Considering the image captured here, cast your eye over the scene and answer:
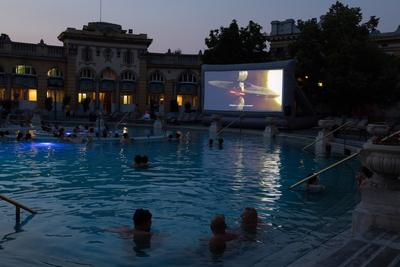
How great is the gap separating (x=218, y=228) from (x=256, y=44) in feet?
173

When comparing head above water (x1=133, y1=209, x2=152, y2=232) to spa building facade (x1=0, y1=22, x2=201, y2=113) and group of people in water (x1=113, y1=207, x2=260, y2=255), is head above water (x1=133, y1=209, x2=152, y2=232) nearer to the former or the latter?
group of people in water (x1=113, y1=207, x2=260, y2=255)

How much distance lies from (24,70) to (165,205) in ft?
176

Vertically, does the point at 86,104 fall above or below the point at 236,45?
below

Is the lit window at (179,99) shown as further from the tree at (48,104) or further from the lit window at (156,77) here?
the tree at (48,104)

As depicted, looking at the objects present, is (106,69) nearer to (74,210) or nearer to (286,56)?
(286,56)

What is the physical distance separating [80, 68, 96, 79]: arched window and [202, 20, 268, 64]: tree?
52.3 ft

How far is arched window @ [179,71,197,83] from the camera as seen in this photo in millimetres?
70056

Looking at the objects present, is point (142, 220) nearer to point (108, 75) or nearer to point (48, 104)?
point (48, 104)

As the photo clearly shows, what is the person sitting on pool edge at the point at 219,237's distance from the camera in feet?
28.3

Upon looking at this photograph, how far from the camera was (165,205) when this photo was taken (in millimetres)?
12867

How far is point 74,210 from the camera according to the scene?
12.1m

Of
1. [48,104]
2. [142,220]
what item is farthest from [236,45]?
[142,220]

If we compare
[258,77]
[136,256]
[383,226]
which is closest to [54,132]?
[258,77]

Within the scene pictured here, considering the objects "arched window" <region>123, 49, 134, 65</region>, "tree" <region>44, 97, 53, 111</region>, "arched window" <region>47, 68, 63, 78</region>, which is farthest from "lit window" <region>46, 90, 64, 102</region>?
"arched window" <region>123, 49, 134, 65</region>
